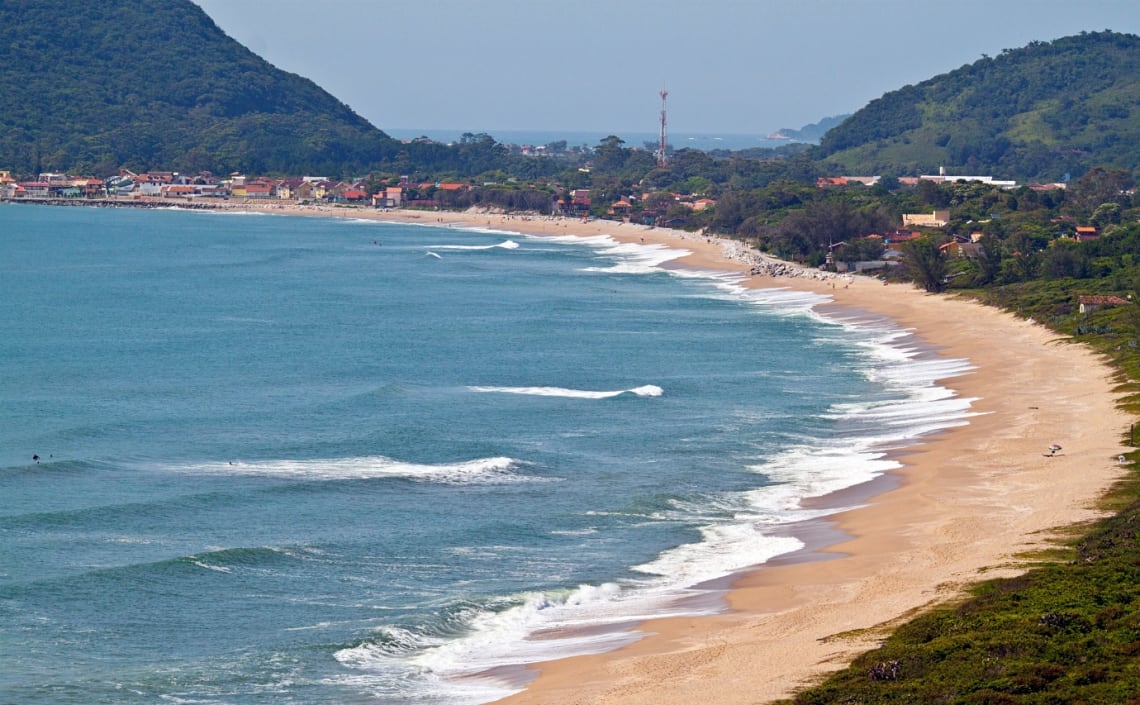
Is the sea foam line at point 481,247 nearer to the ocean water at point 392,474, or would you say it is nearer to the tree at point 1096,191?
the ocean water at point 392,474

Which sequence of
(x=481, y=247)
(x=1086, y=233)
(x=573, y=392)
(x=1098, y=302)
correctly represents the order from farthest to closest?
(x=481, y=247) → (x=1086, y=233) → (x=1098, y=302) → (x=573, y=392)

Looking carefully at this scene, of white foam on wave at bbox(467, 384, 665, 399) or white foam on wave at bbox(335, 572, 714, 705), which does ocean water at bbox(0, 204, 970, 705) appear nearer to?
white foam on wave at bbox(335, 572, 714, 705)

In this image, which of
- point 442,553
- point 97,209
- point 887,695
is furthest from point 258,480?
point 97,209

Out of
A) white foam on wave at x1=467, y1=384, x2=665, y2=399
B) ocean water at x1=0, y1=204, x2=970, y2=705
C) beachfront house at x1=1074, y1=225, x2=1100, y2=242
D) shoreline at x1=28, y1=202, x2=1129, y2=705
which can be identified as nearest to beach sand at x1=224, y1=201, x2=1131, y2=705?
shoreline at x1=28, y1=202, x2=1129, y2=705

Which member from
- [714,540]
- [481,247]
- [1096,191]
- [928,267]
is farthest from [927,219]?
[714,540]

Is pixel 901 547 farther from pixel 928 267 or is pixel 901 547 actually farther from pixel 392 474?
pixel 928 267
